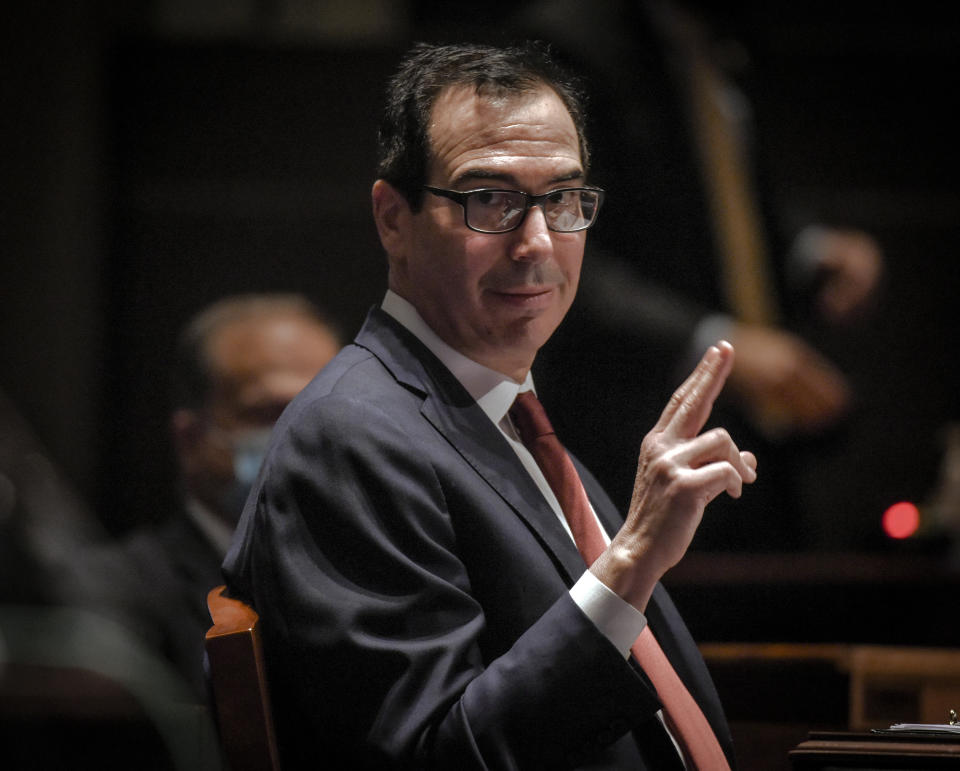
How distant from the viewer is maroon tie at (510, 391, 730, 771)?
147 cm

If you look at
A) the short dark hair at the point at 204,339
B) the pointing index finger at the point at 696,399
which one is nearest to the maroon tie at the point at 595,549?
the pointing index finger at the point at 696,399

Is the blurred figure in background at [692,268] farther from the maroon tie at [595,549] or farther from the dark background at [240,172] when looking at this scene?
the dark background at [240,172]

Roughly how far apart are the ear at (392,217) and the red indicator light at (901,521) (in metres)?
2.12

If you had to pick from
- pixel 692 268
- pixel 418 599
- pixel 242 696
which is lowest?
pixel 242 696

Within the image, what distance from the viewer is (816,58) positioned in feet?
13.1

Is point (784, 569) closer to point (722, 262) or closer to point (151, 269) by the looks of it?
point (722, 262)

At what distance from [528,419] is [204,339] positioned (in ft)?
4.32

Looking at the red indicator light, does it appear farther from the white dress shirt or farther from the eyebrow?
the eyebrow

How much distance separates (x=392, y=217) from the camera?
163 cm

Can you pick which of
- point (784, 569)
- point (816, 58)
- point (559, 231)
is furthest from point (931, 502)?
point (559, 231)

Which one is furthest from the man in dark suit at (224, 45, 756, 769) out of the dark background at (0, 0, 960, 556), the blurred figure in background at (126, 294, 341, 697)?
the dark background at (0, 0, 960, 556)

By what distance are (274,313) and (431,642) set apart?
157cm

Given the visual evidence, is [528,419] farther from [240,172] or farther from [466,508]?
[240,172]

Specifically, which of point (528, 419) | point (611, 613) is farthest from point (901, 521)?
point (611, 613)
